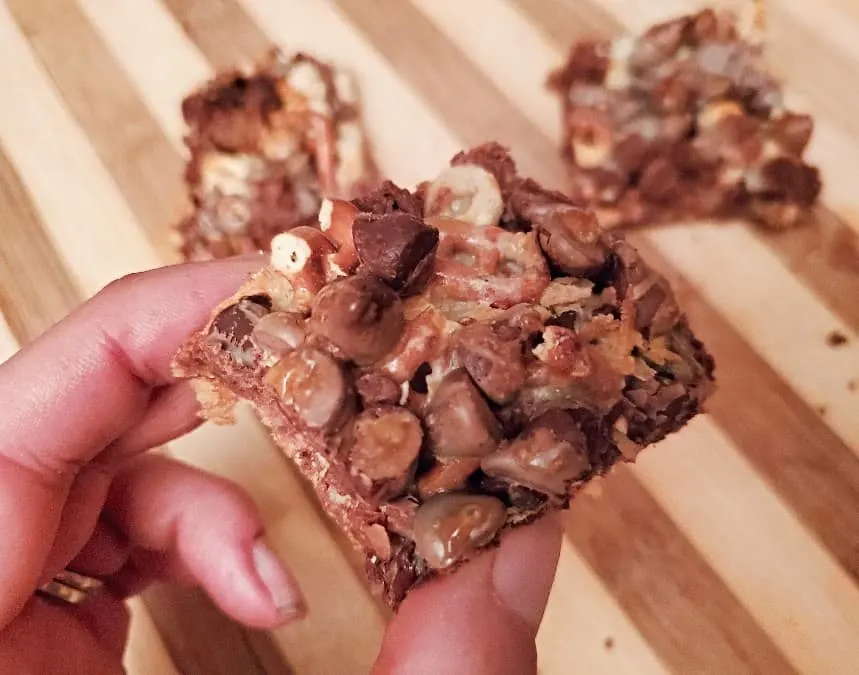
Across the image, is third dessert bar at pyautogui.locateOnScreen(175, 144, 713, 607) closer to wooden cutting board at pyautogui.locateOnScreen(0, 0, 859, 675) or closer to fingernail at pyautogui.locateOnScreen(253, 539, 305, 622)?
fingernail at pyautogui.locateOnScreen(253, 539, 305, 622)

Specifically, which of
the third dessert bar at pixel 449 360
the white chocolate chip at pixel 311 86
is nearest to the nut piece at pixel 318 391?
the third dessert bar at pixel 449 360

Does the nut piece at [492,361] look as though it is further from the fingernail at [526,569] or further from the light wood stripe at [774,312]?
the light wood stripe at [774,312]

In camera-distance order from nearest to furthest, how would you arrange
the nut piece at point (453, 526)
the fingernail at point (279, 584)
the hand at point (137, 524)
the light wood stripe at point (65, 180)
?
the nut piece at point (453, 526)
the hand at point (137, 524)
the fingernail at point (279, 584)
the light wood stripe at point (65, 180)

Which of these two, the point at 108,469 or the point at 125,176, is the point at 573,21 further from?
the point at 108,469

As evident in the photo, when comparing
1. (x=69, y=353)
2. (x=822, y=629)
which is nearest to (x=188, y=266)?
Result: (x=69, y=353)

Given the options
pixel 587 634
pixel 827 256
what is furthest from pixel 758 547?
pixel 827 256

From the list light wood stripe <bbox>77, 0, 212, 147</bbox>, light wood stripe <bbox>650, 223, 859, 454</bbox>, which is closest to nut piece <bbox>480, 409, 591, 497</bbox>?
light wood stripe <bbox>650, 223, 859, 454</bbox>
